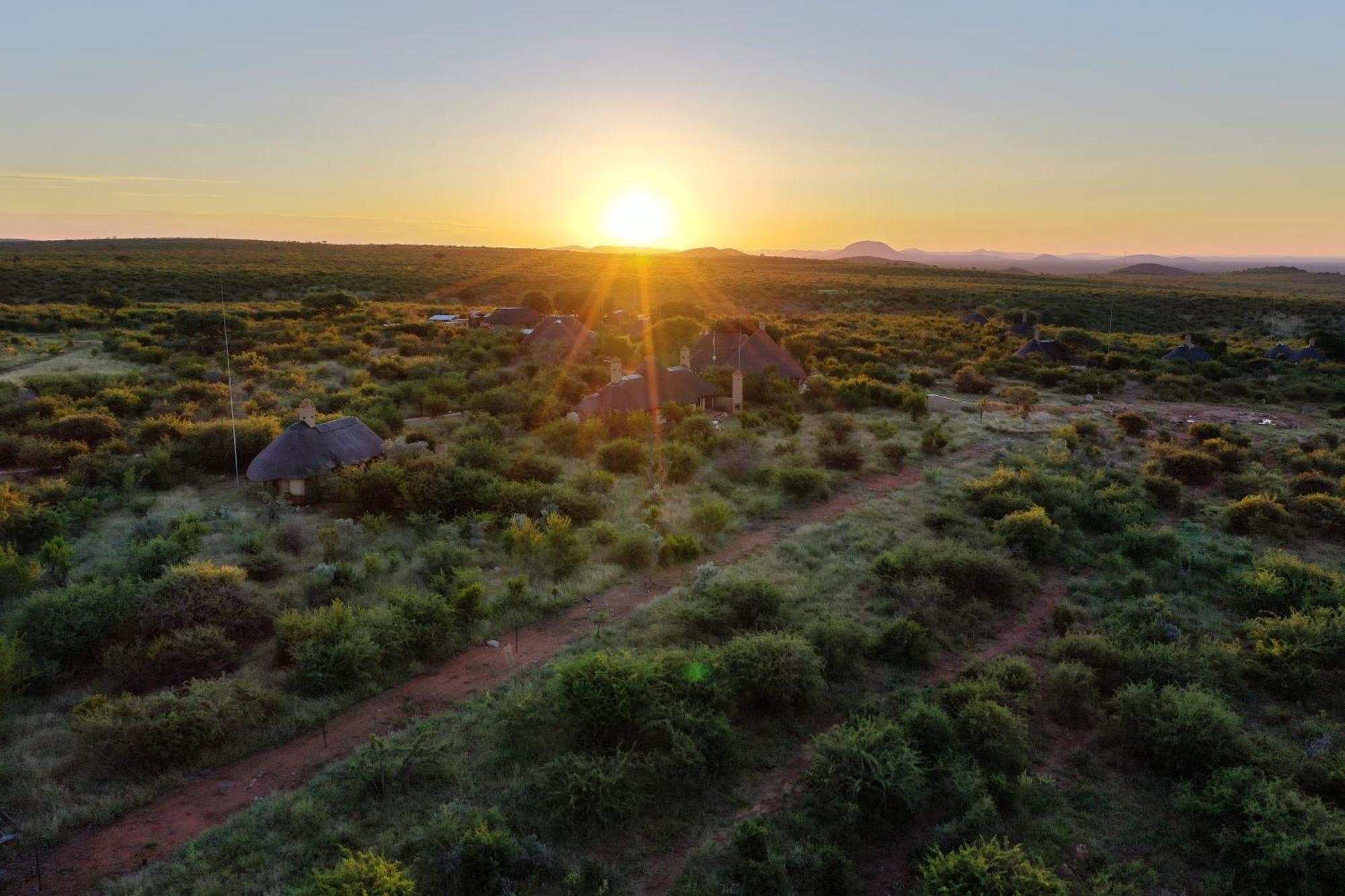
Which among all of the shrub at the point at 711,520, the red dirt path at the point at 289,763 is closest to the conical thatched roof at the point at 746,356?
the shrub at the point at 711,520

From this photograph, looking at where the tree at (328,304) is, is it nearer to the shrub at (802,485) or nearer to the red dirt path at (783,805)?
the shrub at (802,485)

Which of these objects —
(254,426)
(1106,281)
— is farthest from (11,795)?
(1106,281)

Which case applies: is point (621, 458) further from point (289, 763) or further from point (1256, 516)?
point (1256, 516)

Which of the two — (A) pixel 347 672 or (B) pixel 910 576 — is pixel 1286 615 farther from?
(A) pixel 347 672

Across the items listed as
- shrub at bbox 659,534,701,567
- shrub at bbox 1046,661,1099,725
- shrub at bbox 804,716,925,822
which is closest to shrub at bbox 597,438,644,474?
shrub at bbox 659,534,701,567

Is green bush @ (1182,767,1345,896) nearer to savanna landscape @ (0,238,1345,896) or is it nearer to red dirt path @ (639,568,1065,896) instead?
savanna landscape @ (0,238,1345,896)

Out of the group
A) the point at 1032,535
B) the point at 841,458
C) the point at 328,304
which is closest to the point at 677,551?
the point at 1032,535
